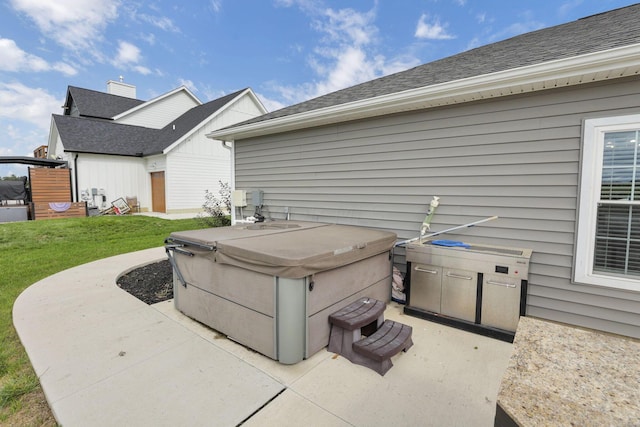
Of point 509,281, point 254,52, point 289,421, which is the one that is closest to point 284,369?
point 289,421

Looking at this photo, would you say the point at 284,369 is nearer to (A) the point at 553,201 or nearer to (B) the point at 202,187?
(A) the point at 553,201

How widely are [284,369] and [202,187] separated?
13.2m

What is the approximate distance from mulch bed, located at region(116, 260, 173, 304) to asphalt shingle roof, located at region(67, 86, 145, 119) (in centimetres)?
1629

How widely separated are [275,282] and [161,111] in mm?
19445

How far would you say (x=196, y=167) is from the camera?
1398 centimetres

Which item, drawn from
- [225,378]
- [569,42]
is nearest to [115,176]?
[225,378]

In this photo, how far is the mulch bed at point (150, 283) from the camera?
13.8ft

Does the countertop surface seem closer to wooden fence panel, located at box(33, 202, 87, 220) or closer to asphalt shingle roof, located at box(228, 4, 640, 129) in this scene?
asphalt shingle roof, located at box(228, 4, 640, 129)

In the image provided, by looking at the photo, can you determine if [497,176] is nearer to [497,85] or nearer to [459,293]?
[497,85]

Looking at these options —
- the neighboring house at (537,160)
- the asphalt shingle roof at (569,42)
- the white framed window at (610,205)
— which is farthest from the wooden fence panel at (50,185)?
the white framed window at (610,205)

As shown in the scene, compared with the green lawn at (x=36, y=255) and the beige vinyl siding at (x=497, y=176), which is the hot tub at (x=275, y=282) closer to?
the beige vinyl siding at (x=497, y=176)

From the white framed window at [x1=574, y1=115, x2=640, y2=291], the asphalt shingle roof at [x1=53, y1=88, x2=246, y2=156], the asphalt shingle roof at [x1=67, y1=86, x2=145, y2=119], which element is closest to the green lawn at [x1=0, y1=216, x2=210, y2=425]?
the asphalt shingle roof at [x1=53, y1=88, x2=246, y2=156]

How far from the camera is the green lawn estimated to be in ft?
7.02

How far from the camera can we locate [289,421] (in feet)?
6.27
